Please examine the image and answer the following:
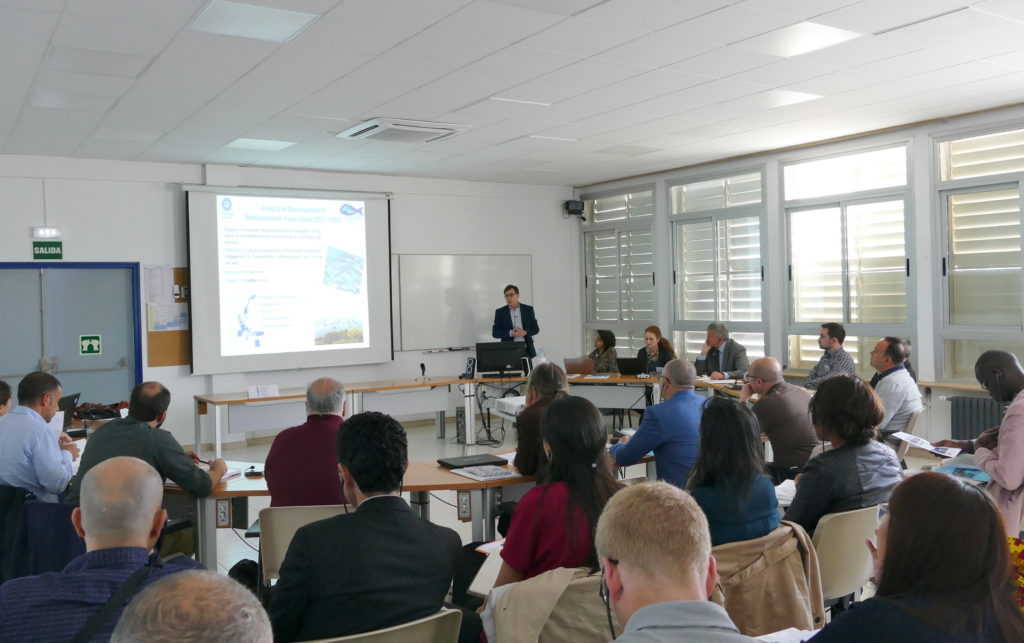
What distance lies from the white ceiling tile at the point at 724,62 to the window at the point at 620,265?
4.79m

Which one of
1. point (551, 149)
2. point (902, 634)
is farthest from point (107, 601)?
point (551, 149)

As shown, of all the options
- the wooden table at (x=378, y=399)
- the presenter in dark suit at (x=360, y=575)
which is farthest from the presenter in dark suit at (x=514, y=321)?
the presenter in dark suit at (x=360, y=575)

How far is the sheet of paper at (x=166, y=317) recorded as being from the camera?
8.52 meters

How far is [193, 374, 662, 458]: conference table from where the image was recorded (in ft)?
26.2

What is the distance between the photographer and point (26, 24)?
4.23 m

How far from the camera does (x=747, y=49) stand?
5027 millimetres

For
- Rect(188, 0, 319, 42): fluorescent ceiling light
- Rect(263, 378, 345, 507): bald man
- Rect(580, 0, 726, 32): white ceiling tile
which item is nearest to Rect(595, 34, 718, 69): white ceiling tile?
Rect(580, 0, 726, 32): white ceiling tile

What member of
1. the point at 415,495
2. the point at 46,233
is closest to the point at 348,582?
the point at 415,495

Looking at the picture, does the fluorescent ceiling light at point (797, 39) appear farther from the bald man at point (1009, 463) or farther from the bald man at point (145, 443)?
the bald man at point (145, 443)

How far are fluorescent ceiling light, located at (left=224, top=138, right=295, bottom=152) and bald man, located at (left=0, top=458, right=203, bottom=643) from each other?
5979 millimetres

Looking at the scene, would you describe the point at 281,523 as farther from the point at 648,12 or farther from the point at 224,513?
the point at 648,12

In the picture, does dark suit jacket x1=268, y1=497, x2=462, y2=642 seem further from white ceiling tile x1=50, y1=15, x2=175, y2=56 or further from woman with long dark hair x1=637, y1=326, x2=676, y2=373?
woman with long dark hair x1=637, y1=326, x2=676, y2=373

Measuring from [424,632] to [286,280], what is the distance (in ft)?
25.5

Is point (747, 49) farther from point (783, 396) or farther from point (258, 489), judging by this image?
point (258, 489)
